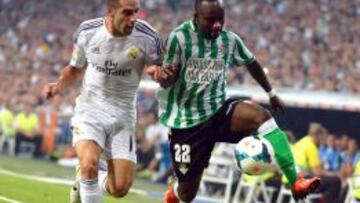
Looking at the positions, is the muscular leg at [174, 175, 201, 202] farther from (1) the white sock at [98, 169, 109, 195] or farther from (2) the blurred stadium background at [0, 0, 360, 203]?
(2) the blurred stadium background at [0, 0, 360, 203]

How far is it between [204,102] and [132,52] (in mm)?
860

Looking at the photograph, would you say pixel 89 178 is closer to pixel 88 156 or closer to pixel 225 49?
pixel 88 156

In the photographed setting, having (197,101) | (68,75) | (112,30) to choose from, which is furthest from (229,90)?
(112,30)

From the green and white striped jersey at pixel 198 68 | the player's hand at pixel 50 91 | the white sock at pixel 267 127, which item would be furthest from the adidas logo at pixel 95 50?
the white sock at pixel 267 127

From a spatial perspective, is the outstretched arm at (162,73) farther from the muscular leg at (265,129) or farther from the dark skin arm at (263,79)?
the dark skin arm at (263,79)

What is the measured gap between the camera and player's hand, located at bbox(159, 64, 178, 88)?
27.1 ft

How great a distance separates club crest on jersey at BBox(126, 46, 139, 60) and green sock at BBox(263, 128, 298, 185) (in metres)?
1.43

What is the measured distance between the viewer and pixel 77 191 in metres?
9.20

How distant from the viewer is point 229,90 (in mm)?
19656

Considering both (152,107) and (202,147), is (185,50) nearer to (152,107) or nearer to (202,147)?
(202,147)

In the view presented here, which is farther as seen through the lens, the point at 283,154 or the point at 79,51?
the point at 79,51

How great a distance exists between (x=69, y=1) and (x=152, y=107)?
12.7 metres

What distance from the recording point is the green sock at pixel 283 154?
8.22 meters

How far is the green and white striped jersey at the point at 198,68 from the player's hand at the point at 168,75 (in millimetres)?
119
